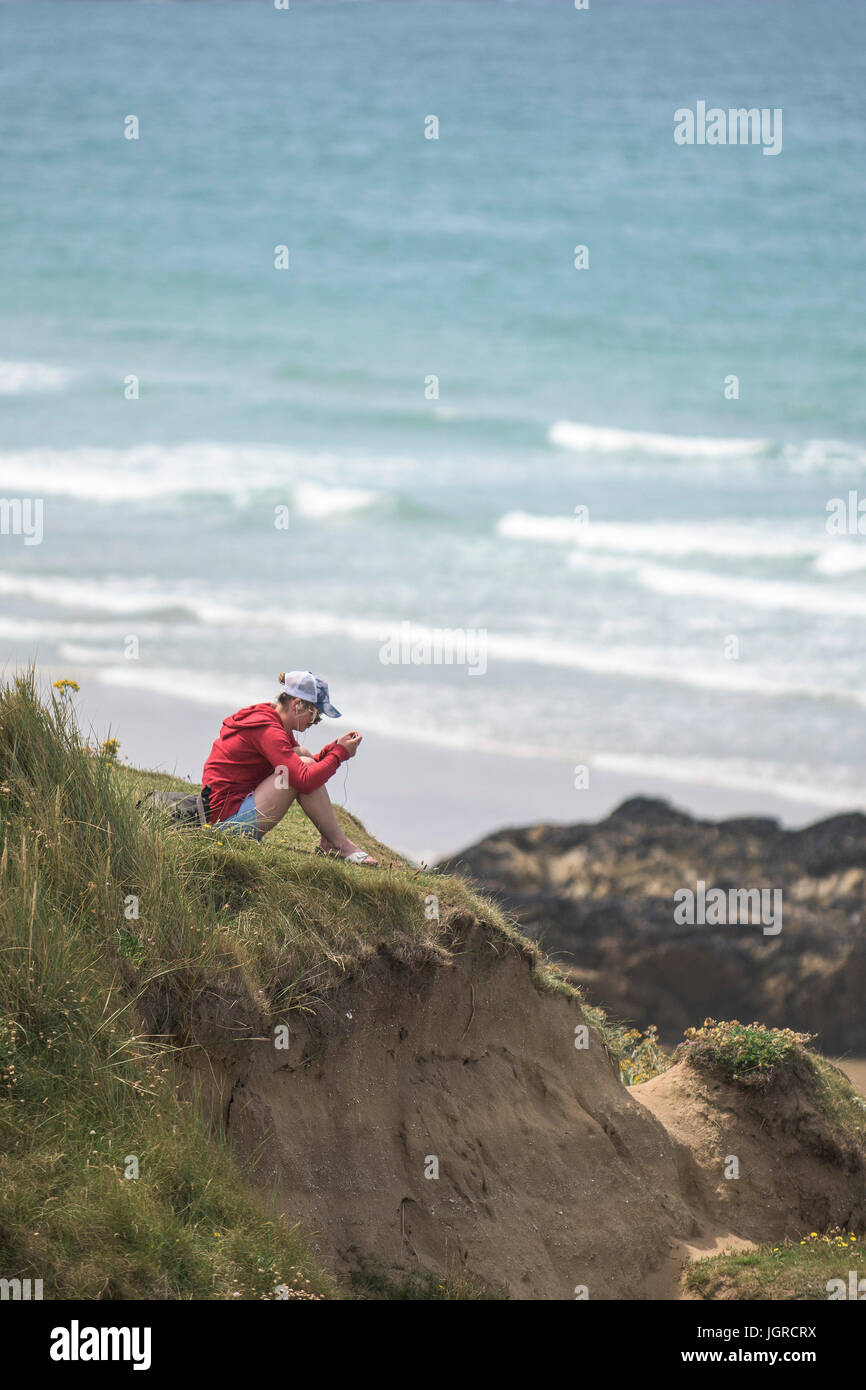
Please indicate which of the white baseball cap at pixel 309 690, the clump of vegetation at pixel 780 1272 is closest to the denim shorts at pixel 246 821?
the white baseball cap at pixel 309 690

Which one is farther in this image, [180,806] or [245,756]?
[245,756]

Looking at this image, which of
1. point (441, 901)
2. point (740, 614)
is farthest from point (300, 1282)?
point (740, 614)

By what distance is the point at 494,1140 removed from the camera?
9.20 meters

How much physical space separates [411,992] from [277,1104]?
1.28m

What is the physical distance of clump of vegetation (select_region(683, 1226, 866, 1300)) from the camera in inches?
360

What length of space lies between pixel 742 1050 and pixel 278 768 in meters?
4.71

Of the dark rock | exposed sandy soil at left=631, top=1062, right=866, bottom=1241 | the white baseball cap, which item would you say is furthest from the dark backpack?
the dark rock


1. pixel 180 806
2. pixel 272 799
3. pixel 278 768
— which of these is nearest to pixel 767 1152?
pixel 272 799

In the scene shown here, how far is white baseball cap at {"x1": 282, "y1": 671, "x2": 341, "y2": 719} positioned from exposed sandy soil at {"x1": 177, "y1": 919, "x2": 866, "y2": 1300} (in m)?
1.82

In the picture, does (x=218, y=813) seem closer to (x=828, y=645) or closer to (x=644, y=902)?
(x=644, y=902)

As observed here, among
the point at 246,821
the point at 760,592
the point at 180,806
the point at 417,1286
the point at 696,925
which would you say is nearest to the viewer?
the point at 417,1286

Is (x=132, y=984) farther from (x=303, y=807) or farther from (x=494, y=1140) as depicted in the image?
(x=494, y=1140)

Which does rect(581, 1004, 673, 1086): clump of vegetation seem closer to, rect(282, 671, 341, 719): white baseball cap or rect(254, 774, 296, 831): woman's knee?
rect(254, 774, 296, 831): woman's knee

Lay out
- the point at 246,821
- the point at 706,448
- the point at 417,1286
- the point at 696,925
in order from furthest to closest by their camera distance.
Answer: the point at 706,448 → the point at 696,925 → the point at 246,821 → the point at 417,1286
